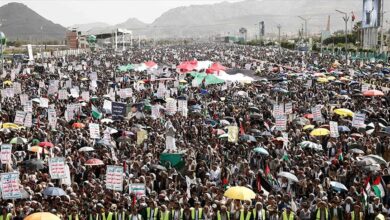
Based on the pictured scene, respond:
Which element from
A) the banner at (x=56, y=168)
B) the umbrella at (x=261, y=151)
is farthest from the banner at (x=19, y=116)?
the umbrella at (x=261, y=151)

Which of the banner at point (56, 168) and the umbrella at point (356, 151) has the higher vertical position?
the banner at point (56, 168)

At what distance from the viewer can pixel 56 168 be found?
1488 cm

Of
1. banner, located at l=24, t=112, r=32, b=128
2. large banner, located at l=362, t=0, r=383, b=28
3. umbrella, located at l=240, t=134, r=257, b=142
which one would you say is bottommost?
umbrella, located at l=240, t=134, r=257, b=142

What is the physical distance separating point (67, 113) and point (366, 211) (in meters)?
15.0

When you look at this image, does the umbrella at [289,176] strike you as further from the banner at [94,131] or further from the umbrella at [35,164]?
the banner at [94,131]

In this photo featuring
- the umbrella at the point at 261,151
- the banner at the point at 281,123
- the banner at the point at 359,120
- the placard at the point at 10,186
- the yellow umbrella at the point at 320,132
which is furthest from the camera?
the banner at the point at 281,123

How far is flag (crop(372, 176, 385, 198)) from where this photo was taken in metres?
14.3

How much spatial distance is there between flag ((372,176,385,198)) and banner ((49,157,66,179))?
6.66 meters

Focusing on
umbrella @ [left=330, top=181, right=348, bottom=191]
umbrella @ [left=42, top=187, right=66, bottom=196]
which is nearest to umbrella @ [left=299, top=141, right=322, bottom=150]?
umbrella @ [left=330, top=181, right=348, bottom=191]

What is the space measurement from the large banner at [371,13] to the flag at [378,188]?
2541 inches

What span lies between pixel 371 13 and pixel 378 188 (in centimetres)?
6760

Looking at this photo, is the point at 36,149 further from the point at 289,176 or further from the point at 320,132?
the point at 320,132

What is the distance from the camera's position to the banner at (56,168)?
14.8 meters

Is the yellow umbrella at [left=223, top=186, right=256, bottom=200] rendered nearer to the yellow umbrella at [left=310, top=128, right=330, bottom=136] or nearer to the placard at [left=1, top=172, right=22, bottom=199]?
the placard at [left=1, top=172, right=22, bottom=199]
